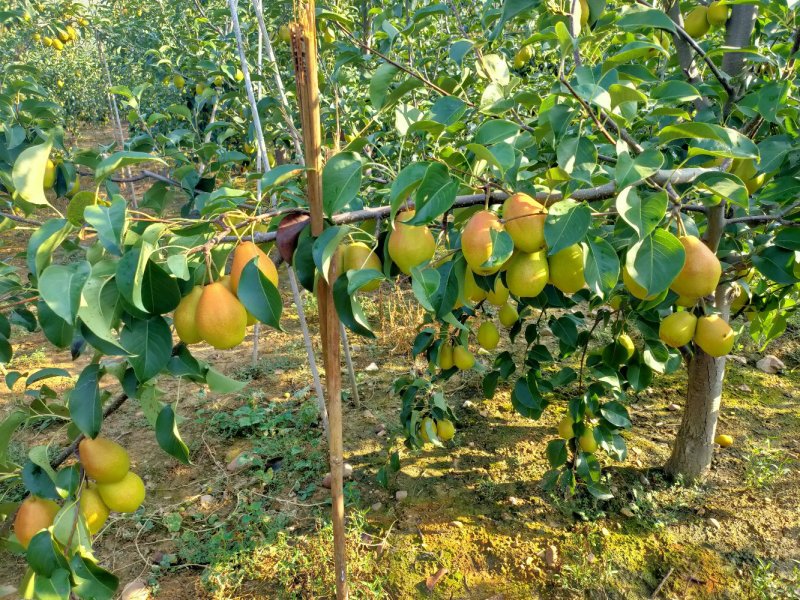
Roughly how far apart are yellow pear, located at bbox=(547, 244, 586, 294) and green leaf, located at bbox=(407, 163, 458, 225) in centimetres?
24

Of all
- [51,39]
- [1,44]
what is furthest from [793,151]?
[1,44]

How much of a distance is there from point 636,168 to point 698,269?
0.27m

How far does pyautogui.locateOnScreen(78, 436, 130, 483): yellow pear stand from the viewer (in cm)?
103

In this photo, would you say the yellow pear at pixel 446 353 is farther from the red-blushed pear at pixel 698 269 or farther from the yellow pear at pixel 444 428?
the red-blushed pear at pixel 698 269

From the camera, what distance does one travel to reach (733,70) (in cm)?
163

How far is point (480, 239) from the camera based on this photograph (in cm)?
86

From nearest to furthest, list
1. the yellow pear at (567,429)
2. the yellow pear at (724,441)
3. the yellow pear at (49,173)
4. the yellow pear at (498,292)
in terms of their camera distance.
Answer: the yellow pear at (498,292), the yellow pear at (49,173), the yellow pear at (567,429), the yellow pear at (724,441)

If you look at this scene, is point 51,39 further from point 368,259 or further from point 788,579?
point 788,579

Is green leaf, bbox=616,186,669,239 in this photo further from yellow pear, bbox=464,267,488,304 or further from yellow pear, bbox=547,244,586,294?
yellow pear, bbox=464,267,488,304

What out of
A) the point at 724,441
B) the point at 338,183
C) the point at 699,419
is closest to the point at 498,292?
the point at 338,183

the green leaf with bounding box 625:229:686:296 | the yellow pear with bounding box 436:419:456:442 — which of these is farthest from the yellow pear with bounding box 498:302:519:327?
the green leaf with bounding box 625:229:686:296

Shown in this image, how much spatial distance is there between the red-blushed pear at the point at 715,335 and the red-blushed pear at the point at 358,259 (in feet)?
3.12

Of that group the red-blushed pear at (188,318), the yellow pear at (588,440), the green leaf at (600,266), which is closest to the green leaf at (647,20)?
the green leaf at (600,266)

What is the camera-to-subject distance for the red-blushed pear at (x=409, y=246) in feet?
2.94
